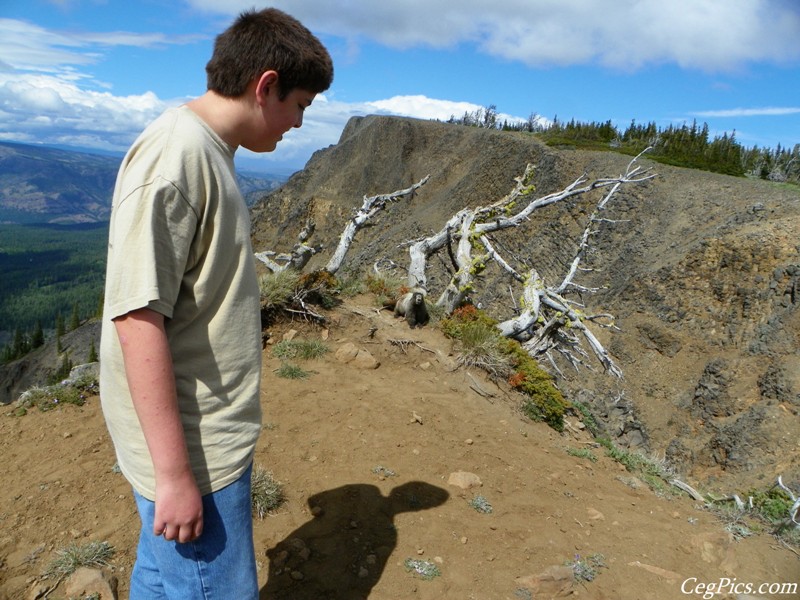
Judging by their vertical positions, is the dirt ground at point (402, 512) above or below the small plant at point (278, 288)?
below

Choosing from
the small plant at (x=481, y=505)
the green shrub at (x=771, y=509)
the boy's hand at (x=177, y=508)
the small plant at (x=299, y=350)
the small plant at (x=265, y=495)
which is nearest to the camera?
the boy's hand at (x=177, y=508)

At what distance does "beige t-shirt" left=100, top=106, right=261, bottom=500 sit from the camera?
1319 millimetres

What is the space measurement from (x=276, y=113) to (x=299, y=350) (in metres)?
5.01

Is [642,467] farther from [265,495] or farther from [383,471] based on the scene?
[265,495]

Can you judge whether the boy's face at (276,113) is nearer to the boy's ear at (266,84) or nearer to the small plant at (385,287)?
the boy's ear at (266,84)

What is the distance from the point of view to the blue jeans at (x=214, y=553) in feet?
5.13

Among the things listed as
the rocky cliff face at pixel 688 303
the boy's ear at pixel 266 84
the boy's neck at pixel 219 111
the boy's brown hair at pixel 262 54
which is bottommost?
the rocky cliff face at pixel 688 303

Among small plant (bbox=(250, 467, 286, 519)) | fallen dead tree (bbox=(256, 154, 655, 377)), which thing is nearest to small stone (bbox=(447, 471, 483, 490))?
small plant (bbox=(250, 467, 286, 519))

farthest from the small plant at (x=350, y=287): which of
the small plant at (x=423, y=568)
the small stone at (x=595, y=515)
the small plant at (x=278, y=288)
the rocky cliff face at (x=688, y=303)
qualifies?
the small plant at (x=423, y=568)

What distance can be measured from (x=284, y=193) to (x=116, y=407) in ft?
177

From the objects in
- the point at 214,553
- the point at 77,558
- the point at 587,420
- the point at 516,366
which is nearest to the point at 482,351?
the point at 516,366

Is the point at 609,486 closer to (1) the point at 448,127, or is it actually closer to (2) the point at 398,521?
(2) the point at 398,521

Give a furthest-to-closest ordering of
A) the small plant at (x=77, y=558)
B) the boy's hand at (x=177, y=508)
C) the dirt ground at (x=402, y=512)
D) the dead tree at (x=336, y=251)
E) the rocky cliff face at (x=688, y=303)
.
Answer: the rocky cliff face at (x=688, y=303) → the dead tree at (x=336, y=251) → the dirt ground at (x=402, y=512) → the small plant at (x=77, y=558) → the boy's hand at (x=177, y=508)

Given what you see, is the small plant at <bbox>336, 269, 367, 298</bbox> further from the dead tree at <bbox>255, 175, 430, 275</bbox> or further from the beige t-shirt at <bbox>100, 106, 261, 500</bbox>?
the beige t-shirt at <bbox>100, 106, 261, 500</bbox>
